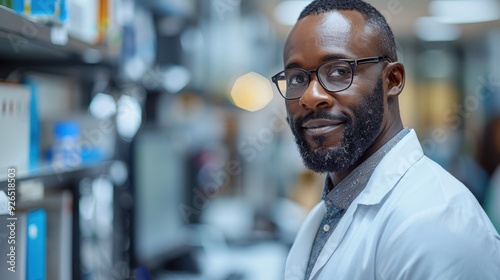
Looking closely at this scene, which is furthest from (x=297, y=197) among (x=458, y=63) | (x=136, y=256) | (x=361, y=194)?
(x=361, y=194)

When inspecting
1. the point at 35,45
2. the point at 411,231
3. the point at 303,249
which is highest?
the point at 35,45

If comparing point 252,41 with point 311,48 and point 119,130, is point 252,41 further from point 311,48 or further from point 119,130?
point 311,48

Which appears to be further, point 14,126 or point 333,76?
point 14,126

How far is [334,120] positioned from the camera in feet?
3.37

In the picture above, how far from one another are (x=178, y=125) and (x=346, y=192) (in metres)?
2.02

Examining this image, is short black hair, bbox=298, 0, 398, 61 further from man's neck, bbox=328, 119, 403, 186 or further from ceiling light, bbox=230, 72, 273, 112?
ceiling light, bbox=230, 72, 273, 112

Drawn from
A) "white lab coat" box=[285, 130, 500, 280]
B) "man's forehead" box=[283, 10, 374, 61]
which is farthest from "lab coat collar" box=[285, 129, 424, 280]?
"man's forehead" box=[283, 10, 374, 61]

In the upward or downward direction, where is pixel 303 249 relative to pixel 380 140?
downward

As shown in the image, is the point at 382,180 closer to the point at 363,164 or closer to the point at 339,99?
the point at 363,164

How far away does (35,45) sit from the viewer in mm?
1251

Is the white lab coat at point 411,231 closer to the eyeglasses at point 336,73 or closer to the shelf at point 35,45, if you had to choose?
the eyeglasses at point 336,73

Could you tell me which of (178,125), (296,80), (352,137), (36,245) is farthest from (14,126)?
(178,125)

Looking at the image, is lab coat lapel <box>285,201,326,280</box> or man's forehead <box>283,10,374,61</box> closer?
man's forehead <box>283,10,374,61</box>

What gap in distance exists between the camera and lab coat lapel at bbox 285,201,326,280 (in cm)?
116
